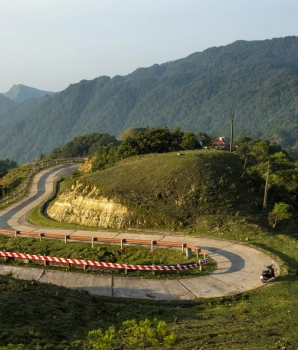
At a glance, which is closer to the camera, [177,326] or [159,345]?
[159,345]

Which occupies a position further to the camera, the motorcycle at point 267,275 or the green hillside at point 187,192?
the green hillside at point 187,192

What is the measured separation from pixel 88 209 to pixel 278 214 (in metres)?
15.4

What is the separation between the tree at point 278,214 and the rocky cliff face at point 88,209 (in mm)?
10898

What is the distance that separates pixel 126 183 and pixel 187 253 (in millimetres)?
13088

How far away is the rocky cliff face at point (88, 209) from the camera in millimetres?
34812

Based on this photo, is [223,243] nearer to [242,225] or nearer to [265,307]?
[242,225]

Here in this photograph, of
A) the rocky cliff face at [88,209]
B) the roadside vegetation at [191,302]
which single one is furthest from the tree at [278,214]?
the rocky cliff face at [88,209]

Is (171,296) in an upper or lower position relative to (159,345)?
lower

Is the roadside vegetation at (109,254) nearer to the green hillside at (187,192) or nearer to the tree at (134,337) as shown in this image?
the green hillside at (187,192)

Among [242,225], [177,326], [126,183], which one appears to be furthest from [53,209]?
[177,326]

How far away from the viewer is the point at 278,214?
110ft

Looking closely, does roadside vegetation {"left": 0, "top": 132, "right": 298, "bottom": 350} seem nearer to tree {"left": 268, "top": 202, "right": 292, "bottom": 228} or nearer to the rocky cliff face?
tree {"left": 268, "top": 202, "right": 292, "bottom": 228}

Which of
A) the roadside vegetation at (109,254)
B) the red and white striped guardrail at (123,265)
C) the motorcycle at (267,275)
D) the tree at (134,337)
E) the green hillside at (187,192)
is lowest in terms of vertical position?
the roadside vegetation at (109,254)

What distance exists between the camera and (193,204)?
112 feet
